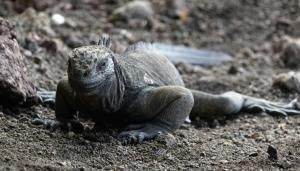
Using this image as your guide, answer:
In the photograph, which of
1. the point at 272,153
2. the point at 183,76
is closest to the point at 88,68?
the point at 272,153

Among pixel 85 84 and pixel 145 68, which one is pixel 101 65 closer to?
pixel 85 84

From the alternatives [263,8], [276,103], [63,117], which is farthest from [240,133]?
[263,8]

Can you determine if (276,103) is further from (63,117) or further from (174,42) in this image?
(174,42)

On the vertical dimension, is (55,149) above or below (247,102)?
above

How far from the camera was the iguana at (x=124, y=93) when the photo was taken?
4.82 metres

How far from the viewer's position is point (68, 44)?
8.86 metres

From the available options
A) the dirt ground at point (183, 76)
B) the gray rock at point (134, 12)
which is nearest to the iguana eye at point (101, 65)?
the dirt ground at point (183, 76)

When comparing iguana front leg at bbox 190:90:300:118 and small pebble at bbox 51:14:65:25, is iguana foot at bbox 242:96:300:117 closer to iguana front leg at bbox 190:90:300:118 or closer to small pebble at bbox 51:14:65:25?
iguana front leg at bbox 190:90:300:118

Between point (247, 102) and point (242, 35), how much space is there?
12.3 feet

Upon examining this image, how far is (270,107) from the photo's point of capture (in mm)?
7141

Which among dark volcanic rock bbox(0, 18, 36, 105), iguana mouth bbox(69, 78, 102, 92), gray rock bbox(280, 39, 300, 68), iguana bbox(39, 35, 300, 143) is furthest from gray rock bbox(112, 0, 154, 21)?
iguana mouth bbox(69, 78, 102, 92)

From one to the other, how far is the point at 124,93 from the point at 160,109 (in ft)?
1.09

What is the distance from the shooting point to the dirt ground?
4797 mm

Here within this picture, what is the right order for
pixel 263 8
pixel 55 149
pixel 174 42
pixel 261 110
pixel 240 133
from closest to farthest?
pixel 55 149, pixel 240 133, pixel 261 110, pixel 174 42, pixel 263 8
